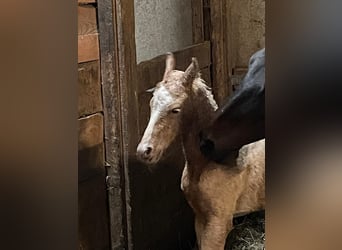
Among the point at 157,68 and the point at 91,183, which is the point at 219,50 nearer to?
the point at 157,68

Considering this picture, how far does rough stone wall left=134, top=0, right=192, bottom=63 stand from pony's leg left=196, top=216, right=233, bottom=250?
Answer: 289mm

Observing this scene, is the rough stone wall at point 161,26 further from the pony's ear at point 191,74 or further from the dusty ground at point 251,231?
the dusty ground at point 251,231

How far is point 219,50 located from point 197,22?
58 millimetres

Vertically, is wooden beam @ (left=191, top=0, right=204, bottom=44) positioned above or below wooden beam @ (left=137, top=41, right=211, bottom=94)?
above

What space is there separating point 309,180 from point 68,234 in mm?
373

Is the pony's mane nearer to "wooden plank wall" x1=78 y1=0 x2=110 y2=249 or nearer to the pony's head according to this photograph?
the pony's head

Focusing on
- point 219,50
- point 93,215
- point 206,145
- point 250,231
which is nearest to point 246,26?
point 219,50

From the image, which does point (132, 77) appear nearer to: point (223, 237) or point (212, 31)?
point (212, 31)

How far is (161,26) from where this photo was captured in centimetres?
100

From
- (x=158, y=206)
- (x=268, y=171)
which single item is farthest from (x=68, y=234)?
(x=268, y=171)

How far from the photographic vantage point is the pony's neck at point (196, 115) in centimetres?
94

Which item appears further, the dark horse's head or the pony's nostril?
the pony's nostril

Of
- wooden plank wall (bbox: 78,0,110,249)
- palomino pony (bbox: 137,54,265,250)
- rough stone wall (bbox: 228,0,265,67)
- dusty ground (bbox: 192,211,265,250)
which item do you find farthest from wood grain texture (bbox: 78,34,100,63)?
dusty ground (bbox: 192,211,265,250)

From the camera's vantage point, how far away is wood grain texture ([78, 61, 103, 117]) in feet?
3.34
